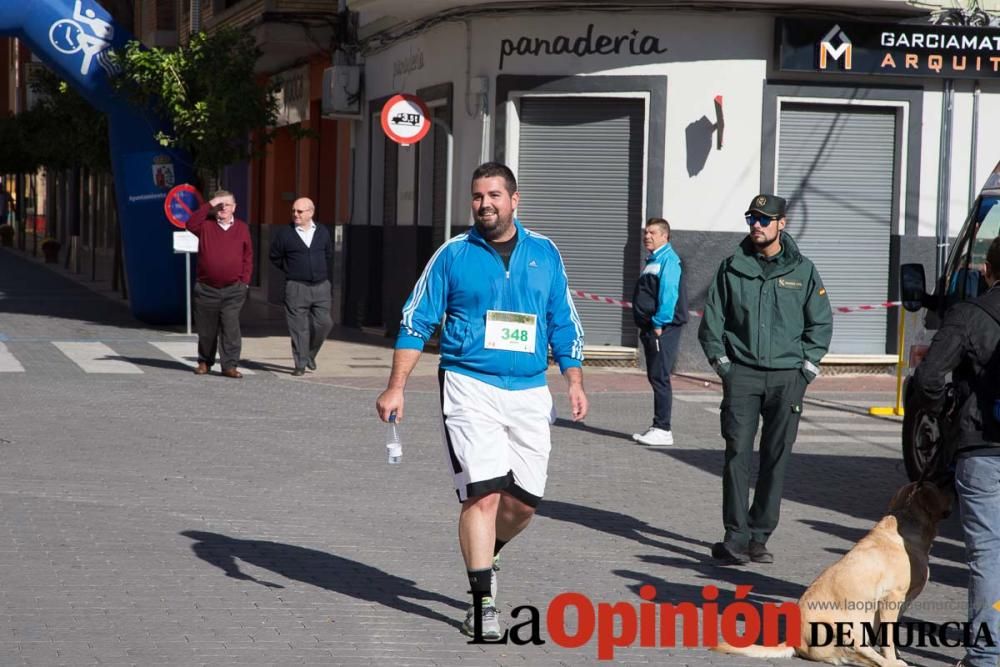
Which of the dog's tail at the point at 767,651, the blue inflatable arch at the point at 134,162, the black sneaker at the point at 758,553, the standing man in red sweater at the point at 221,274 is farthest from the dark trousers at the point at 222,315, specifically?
the dog's tail at the point at 767,651

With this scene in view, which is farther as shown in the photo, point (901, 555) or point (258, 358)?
point (258, 358)

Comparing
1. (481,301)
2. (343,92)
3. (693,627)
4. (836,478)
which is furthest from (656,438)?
(343,92)

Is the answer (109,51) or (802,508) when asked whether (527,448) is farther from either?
(109,51)

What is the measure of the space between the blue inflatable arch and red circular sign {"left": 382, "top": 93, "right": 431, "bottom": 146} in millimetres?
5521

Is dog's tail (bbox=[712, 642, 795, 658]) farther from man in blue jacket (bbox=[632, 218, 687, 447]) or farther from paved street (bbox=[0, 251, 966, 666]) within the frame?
man in blue jacket (bbox=[632, 218, 687, 447])

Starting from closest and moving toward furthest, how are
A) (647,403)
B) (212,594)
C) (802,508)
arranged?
(212,594)
(802,508)
(647,403)

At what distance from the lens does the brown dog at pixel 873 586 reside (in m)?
5.85

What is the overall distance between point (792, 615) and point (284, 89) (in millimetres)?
24684

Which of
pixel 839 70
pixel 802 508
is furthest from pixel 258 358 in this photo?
pixel 802 508

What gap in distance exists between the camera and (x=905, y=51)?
18891 mm

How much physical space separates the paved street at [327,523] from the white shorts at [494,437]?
0.62 meters

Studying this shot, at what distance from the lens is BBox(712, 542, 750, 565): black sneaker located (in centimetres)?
Result: 826

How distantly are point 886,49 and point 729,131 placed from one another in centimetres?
204

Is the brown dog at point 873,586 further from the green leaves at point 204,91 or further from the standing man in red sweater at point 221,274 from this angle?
the green leaves at point 204,91
